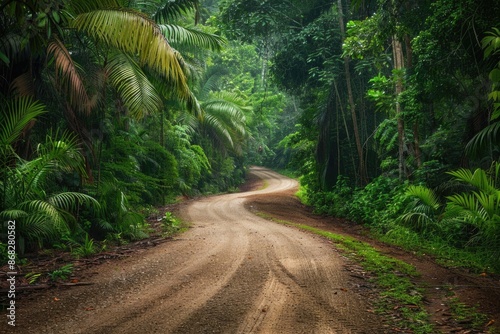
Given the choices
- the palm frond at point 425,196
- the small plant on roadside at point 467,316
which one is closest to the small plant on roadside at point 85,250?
the small plant on roadside at point 467,316

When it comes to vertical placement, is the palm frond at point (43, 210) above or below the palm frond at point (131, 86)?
below

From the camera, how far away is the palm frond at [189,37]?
10836 millimetres

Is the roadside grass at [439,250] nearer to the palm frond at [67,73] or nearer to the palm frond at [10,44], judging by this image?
the palm frond at [67,73]

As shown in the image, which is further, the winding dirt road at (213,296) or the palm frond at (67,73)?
the palm frond at (67,73)

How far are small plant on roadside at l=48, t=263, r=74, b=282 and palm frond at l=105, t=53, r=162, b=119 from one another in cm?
356

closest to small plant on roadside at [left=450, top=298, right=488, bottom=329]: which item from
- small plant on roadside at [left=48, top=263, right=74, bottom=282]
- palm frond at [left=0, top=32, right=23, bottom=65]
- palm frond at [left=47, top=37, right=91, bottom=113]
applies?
small plant on roadside at [left=48, top=263, right=74, bottom=282]

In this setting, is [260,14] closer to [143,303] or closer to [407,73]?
[407,73]

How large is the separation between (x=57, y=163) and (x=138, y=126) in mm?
9811

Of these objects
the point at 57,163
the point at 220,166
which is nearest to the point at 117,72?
the point at 57,163

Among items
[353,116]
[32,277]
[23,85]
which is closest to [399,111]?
[353,116]

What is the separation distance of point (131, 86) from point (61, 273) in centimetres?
421

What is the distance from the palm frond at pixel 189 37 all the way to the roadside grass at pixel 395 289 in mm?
6830

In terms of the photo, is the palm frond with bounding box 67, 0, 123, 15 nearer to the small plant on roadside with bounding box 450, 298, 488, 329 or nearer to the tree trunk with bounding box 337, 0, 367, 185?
the small plant on roadside with bounding box 450, 298, 488, 329

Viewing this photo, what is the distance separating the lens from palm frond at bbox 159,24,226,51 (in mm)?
10836
